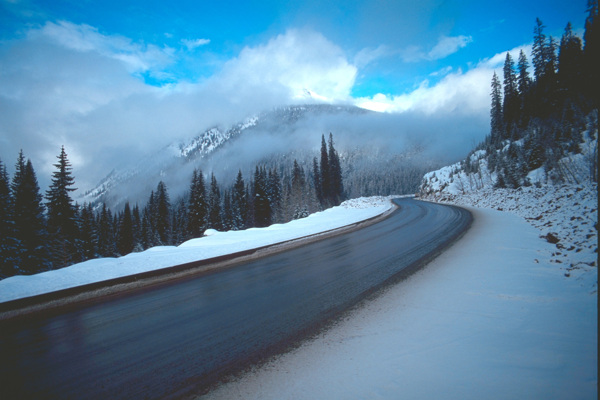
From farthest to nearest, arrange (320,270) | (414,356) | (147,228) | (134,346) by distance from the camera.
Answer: (147,228), (320,270), (134,346), (414,356)

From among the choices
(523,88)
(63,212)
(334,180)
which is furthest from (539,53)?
(63,212)

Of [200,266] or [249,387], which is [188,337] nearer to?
[249,387]

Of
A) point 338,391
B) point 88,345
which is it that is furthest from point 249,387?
point 88,345

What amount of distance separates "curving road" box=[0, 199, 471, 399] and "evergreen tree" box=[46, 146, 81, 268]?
35.2m

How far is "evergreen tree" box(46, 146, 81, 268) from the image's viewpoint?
31062 mm

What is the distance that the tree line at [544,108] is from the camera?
89.0 feet

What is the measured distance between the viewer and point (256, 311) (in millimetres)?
4676

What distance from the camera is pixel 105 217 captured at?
205ft

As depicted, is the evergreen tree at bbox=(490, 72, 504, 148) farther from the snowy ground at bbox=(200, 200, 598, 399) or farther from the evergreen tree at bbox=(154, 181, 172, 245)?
the evergreen tree at bbox=(154, 181, 172, 245)

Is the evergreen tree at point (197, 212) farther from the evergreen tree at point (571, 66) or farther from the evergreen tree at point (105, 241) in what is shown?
the evergreen tree at point (571, 66)

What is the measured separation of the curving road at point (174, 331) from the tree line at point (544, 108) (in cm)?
2024

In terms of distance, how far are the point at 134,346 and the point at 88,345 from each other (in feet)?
2.67

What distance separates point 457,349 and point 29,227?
133 ft

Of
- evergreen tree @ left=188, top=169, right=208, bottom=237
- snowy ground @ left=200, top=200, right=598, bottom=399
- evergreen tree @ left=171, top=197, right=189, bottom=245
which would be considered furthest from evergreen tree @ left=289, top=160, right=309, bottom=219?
snowy ground @ left=200, top=200, right=598, bottom=399
